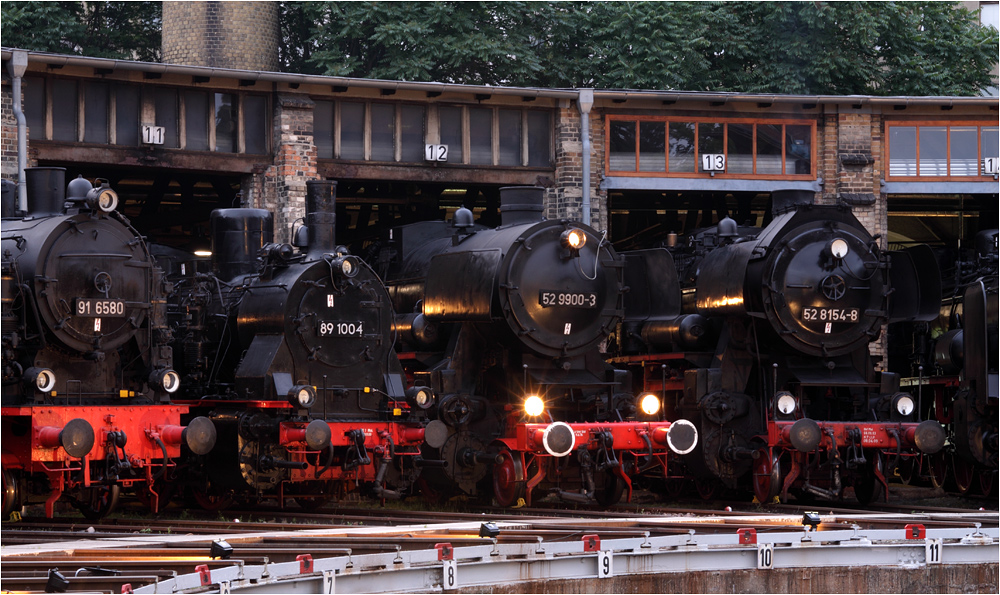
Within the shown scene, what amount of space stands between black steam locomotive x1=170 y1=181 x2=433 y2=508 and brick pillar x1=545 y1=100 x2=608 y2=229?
24.2ft

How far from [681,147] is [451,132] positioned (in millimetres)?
3718

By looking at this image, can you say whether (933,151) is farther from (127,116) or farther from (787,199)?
(127,116)

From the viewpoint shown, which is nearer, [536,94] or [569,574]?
[569,574]

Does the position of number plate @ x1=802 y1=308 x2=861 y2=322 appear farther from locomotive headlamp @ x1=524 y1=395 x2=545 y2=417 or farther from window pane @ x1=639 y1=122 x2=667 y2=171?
window pane @ x1=639 y1=122 x2=667 y2=171

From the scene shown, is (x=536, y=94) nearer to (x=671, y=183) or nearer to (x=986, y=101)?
(x=671, y=183)

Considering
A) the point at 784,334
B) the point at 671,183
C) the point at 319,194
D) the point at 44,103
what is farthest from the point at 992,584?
the point at 44,103

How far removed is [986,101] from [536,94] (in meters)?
7.29

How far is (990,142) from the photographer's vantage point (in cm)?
2256

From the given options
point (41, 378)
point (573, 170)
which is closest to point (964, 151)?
point (573, 170)

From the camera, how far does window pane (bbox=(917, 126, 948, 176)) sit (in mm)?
22516

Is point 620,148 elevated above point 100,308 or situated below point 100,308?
above

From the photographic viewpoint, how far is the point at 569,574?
988 cm

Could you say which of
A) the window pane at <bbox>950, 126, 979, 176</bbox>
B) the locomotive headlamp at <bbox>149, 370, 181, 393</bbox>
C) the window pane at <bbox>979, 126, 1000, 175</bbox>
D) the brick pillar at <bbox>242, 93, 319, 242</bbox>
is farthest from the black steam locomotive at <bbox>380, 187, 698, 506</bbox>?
the window pane at <bbox>979, 126, 1000, 175</bbox>

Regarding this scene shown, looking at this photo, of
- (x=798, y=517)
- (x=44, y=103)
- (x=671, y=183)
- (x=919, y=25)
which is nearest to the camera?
(x=798, y=517)
